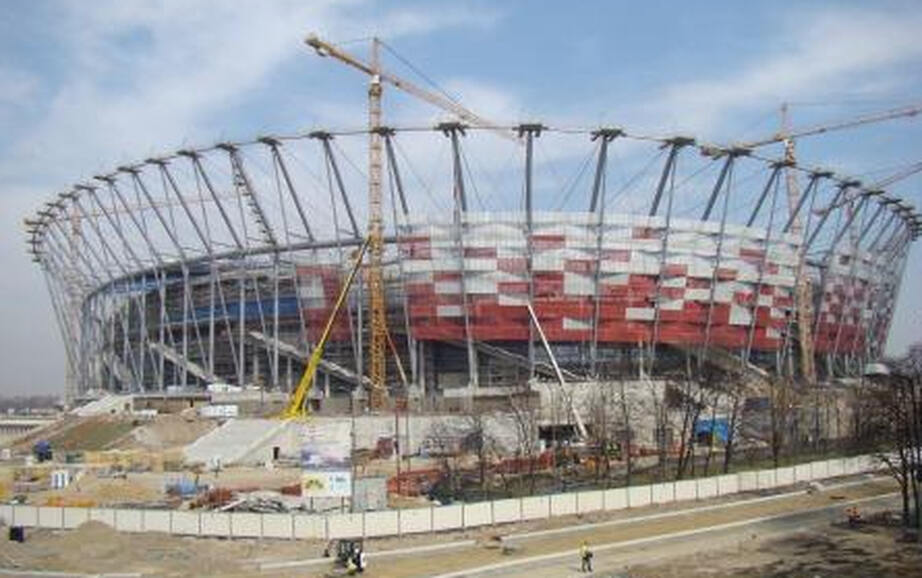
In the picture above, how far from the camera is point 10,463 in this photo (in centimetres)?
7012

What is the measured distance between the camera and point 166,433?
3059 inches

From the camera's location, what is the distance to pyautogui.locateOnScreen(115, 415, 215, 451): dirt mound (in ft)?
249

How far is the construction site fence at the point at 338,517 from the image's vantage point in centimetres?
3897

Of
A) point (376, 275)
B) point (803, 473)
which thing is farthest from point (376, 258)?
point (803, 473)

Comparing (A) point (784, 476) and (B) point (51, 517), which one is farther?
(A) point (784, 476)

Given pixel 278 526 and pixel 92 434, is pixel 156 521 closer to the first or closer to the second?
pixel 278 526

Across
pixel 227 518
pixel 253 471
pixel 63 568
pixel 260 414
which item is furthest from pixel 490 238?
pixel 63 568

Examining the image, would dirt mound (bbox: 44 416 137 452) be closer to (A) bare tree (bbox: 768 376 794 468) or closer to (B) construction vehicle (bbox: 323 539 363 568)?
(B) construction vehicle (bbox: 323 539 363 568)

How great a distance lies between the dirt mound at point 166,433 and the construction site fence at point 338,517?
1268 inches

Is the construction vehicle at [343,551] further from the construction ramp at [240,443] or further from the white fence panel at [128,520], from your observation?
the construction ramp at [240,443]

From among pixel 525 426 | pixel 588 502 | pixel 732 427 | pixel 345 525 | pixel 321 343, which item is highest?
pixel 321 343

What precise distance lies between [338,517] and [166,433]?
42.0 m

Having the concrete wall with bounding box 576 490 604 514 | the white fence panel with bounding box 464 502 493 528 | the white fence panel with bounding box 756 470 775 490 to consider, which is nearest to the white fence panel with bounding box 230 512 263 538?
the white fence panel with bounding box 464 502 493 528

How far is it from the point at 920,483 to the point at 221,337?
71.1m
